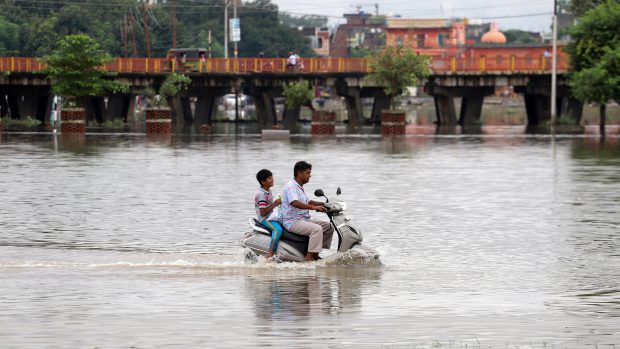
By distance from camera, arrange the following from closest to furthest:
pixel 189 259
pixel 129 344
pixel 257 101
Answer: pixel 129 344
pixel 189 259
pixel 257 101

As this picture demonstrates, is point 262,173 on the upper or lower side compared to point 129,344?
upper

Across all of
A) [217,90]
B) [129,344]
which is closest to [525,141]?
[217,90]

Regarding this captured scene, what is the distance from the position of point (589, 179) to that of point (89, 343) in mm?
25507

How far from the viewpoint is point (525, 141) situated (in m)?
62.5

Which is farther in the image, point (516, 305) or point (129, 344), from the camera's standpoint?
point (516, 305)

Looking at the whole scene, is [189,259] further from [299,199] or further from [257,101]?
[257,101]

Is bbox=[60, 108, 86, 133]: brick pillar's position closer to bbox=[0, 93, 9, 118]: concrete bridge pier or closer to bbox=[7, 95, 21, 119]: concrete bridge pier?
bbox=[7, 95, 21, 119]: concrete bridge pier

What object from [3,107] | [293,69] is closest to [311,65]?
[293,69]

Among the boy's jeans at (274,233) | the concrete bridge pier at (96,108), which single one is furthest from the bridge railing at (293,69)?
the boy's jeans at (274,233)

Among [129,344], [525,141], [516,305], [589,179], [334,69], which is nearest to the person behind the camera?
[129,344]

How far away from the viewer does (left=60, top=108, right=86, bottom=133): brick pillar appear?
69062mm

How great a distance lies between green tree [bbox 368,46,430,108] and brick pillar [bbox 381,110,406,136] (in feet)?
22.1

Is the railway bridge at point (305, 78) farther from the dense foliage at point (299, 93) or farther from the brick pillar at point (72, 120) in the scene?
the brick pillar at point (72, 120)

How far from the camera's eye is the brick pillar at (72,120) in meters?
69.1
